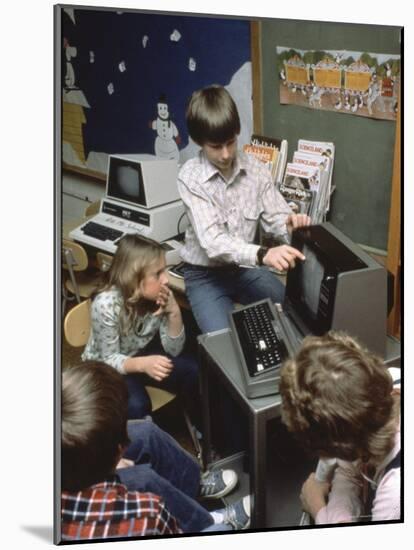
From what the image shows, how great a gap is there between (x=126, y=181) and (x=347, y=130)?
2.36 ft

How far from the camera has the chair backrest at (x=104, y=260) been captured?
2.12 meters

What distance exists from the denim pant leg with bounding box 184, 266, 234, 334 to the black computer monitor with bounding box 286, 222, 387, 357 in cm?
21

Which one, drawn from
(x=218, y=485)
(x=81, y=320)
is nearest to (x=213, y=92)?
(x=81, y=320)

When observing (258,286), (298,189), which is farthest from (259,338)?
(298,189)

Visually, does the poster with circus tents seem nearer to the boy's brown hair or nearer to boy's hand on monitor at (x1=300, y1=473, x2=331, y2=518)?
the boy's brown hair

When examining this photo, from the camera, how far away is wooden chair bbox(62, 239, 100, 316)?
2098 mm

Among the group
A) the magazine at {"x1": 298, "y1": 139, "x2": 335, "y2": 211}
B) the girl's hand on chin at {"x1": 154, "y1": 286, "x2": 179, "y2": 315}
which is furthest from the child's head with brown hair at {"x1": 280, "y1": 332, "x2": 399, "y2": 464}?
the magazine at {"x1": 298, "y1": 139, "x2": 335, "y2": 211}

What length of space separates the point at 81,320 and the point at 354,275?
0.81 meters

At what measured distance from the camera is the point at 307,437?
6.57 ft

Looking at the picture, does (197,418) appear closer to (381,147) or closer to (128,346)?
(128,346)

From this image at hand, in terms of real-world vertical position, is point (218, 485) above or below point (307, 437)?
below

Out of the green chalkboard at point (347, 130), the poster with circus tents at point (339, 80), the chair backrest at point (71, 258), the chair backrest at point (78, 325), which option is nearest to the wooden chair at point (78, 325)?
the chair backrest at point (78, 325)

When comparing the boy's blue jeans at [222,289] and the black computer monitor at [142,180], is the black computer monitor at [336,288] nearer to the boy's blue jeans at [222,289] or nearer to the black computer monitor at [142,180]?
the boy's blue jeans at [222,289]

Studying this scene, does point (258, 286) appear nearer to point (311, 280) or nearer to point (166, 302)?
point (311, 280)
